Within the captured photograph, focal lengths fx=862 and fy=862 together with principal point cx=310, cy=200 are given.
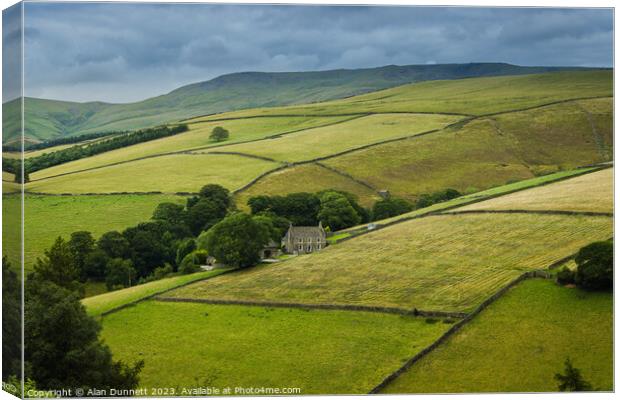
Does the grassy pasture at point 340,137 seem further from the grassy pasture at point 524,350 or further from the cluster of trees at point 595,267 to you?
the grassy pasture at point 524,350

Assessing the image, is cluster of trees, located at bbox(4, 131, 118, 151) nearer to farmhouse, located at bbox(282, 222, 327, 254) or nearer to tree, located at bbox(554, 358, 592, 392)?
farmhouse, located at bbox(282, 222, 327, 254)

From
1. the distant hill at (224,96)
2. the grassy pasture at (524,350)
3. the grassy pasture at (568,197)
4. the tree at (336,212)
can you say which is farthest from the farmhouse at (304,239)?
the grassy pasture at (524,350)

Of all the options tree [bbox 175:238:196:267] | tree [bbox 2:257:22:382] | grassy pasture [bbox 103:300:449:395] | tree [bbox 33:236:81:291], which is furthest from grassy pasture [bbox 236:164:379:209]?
tree [bbox 2:257:22:382]

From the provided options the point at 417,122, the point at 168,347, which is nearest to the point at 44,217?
the point at 168,347

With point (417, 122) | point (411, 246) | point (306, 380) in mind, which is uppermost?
point (417, 122)

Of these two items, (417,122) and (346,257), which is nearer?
(346,257)

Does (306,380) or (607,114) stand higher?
(607,114)

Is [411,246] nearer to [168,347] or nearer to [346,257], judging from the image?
[346,257]

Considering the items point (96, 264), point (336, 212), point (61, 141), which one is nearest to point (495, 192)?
point (336, 212)
